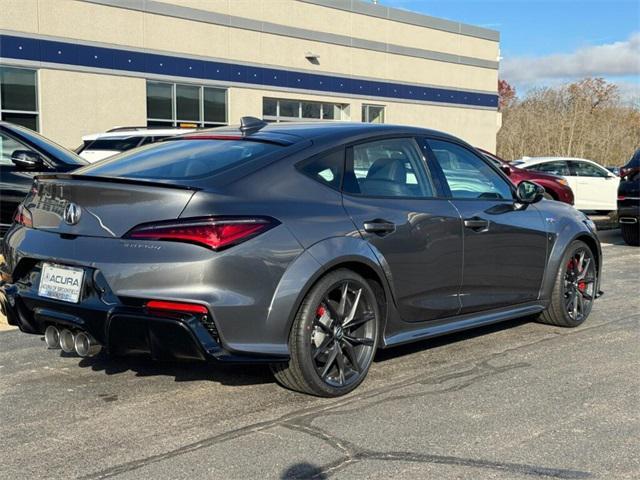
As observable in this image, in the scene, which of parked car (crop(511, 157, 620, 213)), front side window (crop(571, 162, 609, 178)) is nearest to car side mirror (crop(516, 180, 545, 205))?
parked car (crop(511, 157, 620, 213))

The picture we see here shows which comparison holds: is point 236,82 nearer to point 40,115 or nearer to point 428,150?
point 40,115

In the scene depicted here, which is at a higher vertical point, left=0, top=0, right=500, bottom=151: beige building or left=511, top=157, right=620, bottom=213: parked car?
left=0, top=0, right=500, bottom=151: beige building

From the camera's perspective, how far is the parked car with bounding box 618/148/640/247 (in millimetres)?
11805

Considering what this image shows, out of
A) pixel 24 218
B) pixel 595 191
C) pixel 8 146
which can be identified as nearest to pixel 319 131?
pixel 24 218

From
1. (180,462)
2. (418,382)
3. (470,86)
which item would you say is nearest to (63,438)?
(180,462)

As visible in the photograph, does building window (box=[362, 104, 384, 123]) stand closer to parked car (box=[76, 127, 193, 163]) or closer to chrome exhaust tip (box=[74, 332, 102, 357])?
parked car (box=[76, 127, 193, 163])

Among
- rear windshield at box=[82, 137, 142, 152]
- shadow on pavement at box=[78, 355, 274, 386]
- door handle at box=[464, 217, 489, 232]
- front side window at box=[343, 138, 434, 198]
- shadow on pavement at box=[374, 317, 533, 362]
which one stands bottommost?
shadow on pavement at box=[78, 355, 274, 386]

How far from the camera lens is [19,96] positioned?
66.2 feet

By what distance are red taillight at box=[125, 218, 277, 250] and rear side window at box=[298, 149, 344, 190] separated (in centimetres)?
68

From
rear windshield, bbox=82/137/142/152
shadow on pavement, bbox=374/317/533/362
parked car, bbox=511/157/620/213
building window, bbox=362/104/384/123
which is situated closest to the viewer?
shadow on pavement, bbox=374/317/533/362

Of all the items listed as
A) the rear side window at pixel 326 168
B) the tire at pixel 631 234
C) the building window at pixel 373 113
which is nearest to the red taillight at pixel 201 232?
the rear side window at pixel 326 168

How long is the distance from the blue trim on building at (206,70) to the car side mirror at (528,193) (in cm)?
1750

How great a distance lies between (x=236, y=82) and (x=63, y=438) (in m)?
22.4

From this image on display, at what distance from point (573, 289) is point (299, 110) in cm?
2244
